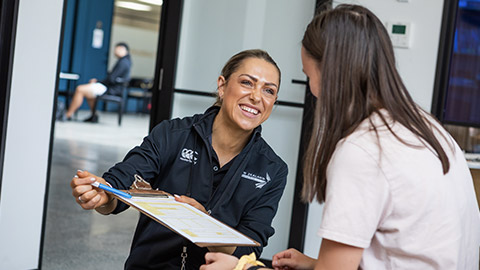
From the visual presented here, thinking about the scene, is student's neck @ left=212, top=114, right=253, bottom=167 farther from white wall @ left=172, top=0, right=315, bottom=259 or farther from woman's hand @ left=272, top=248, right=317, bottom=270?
white wall @ left=172, top=0, right=315, bottom=259

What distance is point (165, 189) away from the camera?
182 centimetres

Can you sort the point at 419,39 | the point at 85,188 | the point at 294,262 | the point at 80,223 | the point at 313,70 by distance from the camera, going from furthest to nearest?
the point at 80,223 < the point at 419,39 < the point at 85,188 < the point at 294,262 < the point at 313,70

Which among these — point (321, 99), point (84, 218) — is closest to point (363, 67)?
point (321, 99)

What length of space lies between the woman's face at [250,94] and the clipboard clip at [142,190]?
38 centimetres

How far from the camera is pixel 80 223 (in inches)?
174

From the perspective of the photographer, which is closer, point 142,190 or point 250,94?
point 142,190

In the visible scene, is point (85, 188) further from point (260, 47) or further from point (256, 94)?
point (260, 47)

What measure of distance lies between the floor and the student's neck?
1869 millimetres

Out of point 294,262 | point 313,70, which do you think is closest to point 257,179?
point 294,262

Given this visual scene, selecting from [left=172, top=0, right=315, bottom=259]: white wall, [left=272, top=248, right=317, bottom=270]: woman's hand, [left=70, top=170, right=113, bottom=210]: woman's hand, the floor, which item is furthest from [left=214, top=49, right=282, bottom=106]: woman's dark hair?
the floor

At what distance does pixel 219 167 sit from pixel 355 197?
84 cm

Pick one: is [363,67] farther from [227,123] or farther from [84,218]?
[84,218]

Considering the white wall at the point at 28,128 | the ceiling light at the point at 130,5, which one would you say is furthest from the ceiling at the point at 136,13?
the white wall at the point at 28,128

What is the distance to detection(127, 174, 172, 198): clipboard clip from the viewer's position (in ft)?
4.92
